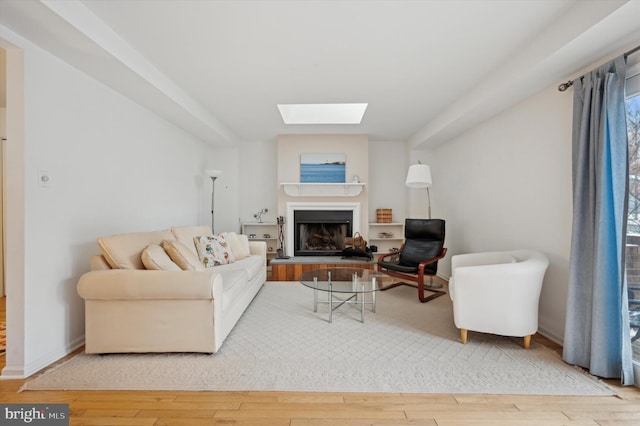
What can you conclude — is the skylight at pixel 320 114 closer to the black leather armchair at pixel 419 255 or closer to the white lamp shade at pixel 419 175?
the white lamp shade at pixel 419 175

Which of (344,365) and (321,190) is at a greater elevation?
(321,190)

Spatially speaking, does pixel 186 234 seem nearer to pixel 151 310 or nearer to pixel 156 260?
pixel 156 260

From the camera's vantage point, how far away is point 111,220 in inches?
115

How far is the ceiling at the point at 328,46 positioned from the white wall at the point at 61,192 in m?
0.25

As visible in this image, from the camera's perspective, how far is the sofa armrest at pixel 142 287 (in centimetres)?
225

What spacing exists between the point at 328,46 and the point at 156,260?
232 centimetres

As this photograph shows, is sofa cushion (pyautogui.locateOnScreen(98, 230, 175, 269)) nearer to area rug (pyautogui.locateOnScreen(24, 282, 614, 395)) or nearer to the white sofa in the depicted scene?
the white sofa

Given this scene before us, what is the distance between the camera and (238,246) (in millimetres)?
4168

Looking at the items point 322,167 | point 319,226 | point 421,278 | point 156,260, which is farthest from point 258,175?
point 421,278

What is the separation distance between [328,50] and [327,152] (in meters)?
2.92

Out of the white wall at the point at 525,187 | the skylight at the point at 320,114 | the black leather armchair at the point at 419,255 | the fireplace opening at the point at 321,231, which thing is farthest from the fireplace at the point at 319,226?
the white wall at the point at 525,187

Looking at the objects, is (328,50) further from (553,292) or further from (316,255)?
(316,255)

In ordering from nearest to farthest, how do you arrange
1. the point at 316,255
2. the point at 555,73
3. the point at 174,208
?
the point at 555,73, the point at 174,208, the point at 316,255

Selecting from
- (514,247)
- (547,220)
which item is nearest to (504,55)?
(547,220)
